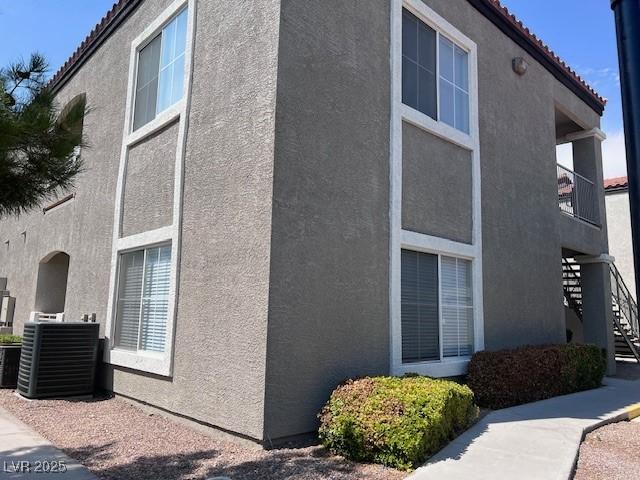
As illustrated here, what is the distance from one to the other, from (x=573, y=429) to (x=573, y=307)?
12.1 metres

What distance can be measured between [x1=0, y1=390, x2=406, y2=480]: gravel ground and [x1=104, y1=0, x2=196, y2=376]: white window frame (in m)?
0.83

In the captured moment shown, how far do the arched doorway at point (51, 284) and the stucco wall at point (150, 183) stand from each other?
524cm

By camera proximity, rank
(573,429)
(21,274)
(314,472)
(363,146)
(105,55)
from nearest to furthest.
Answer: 1. (314,472)
2. (573,429)
3. (363,146)
4. (105,55)
5. (21,274)

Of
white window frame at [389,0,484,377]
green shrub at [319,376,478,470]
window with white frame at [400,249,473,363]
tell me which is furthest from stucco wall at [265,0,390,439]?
window with white frame at [400,249,473,363]

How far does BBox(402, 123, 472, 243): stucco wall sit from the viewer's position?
7.96 m

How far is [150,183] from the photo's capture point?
8602 millimetres

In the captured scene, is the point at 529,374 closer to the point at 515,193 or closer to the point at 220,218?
the point at 515,193

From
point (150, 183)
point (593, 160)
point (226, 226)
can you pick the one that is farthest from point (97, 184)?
point (593, 160)

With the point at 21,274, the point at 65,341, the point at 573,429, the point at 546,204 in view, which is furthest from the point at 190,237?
the point at 21,274

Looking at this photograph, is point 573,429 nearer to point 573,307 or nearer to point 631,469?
A: point 631,469

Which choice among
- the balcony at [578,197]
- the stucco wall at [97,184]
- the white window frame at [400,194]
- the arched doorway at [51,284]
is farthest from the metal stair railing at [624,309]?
the arched doorway at [51,284]

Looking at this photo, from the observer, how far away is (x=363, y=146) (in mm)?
7199
